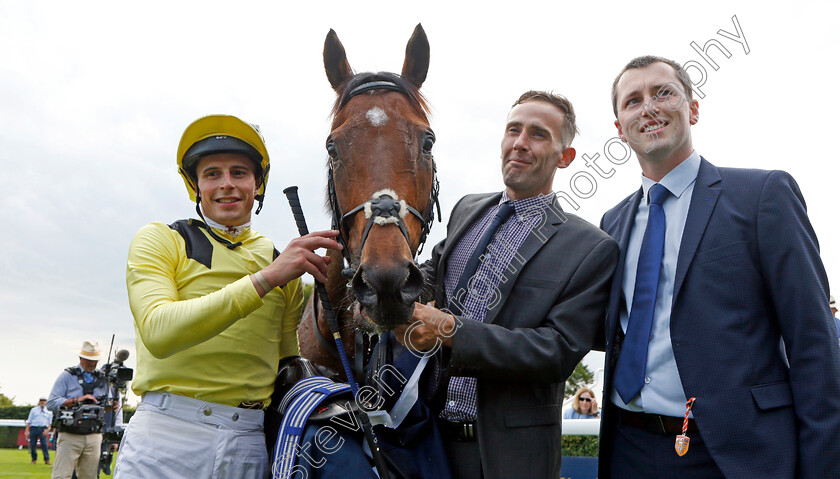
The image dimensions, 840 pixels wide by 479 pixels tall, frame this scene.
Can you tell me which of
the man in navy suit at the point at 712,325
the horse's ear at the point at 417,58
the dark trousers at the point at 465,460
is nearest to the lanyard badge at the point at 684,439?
the man in navy suit at the point at 712,325

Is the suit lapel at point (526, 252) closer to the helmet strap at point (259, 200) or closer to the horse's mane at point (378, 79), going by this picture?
the horse's mane at point (378, 79)

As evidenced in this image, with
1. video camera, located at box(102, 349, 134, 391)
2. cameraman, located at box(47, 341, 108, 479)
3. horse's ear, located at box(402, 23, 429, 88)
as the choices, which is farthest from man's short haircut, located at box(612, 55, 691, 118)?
cameraman, located at box(47, 341, 108, 479)

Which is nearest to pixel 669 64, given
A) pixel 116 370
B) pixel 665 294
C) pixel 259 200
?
pixel 665 294

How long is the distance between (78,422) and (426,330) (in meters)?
9.18

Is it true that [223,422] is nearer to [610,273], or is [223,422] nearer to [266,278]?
[266,278]

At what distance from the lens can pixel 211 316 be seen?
218 centimetres

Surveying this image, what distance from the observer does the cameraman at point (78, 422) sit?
9.05m

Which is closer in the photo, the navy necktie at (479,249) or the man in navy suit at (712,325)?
the man in navy suit at (712,325)

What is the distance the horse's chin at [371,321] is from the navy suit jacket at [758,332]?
50.6 inches

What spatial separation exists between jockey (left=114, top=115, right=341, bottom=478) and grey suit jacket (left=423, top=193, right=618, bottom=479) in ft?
2.61

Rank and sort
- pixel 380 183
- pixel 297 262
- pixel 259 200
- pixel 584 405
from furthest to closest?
pixel 584 405 → pixel 259 200 → pixel 380 183 → pixel 297 262

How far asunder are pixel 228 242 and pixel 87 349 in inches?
379

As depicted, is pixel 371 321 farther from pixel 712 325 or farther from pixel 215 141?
pixel 712 325

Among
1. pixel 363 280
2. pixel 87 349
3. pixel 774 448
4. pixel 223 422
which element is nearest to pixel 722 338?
pixel 774 448
